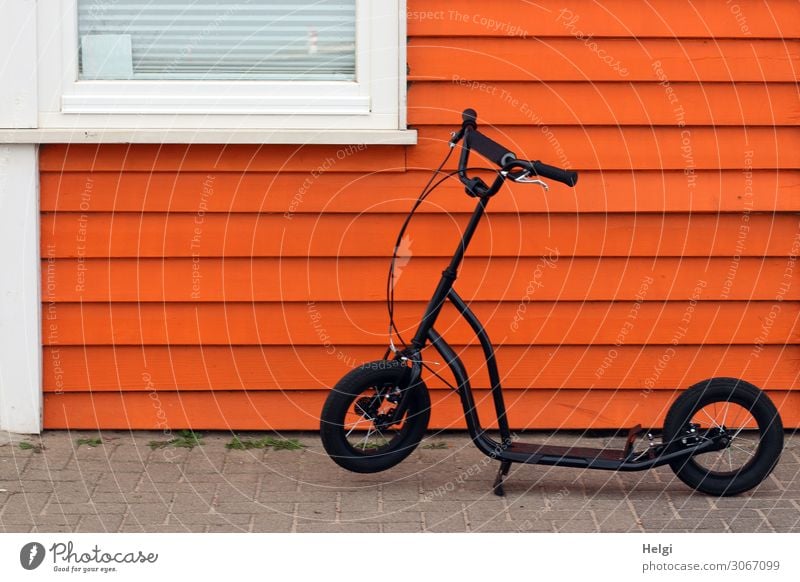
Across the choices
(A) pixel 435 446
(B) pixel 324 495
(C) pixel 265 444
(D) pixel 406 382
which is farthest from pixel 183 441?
(D) pixel 406 382

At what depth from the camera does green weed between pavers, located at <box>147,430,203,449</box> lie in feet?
17.6

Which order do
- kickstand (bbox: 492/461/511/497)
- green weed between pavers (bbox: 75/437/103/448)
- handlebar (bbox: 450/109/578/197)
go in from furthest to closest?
green weed between pavers (bbox: 75/437/103/448)
kickstand (bbox: 492/461/511/497)
handlebar (bbox: 450/109/578/197)

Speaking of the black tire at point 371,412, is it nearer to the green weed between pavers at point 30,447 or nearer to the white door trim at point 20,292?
the green weed between pavers at point 30,447

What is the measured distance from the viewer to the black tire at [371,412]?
15.5 ft

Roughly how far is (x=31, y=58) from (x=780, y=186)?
10.2ft

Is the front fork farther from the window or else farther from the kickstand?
the window

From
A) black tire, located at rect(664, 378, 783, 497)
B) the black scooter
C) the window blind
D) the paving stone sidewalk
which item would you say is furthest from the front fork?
the window blind

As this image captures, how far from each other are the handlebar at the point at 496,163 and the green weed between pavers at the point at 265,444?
1.43 meters

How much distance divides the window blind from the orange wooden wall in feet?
1.01

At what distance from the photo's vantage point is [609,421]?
5543 mm

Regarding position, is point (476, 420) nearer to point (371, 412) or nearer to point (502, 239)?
point (371, 412)

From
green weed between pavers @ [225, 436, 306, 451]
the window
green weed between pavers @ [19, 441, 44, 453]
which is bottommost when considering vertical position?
green weed between pavers @ [225, 436, 306, 451]

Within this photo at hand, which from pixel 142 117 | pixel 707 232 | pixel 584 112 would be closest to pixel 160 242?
pixel 142 117

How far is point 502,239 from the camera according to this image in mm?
5398
